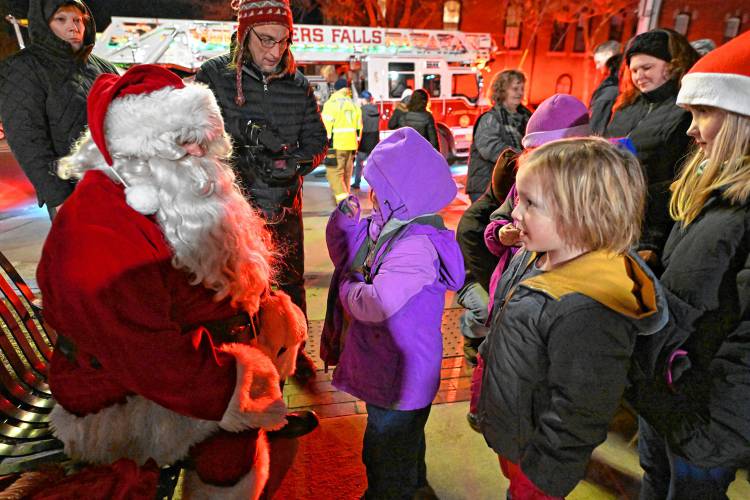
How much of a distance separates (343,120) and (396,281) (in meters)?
6.75

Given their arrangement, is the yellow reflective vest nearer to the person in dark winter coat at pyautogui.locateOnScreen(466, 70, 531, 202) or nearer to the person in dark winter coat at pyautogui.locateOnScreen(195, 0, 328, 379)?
the person in dark winter coat at pyautogui.locateOnScreen(466, 70, 531, 202)

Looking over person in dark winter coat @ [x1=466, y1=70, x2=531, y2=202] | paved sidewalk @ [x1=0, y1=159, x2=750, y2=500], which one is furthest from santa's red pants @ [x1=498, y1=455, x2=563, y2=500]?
person in dark winter coat @ [x1=466, y1=70, x2=531, y2=202]

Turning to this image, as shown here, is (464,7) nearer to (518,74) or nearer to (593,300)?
(518,74)

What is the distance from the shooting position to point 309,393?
2.95 metres

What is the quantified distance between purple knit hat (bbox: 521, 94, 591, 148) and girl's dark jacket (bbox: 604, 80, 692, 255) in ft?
1.65

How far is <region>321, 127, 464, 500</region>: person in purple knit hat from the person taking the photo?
1716 mm

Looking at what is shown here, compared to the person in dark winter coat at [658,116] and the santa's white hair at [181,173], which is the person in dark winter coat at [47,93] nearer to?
the santa's white hair at [181,173]

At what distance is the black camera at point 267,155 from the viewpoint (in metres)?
2.80

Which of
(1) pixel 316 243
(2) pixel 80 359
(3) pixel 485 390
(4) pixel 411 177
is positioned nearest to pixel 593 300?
(3) pixel 485 390

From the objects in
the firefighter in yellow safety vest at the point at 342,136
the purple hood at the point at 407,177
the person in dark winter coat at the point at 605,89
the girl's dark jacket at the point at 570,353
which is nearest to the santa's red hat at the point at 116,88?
the purple hood at the point at 407,177

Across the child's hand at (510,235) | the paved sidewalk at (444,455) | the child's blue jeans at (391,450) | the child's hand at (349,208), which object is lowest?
the paved sidewalk at (444,455)

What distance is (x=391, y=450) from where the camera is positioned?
1898 mm

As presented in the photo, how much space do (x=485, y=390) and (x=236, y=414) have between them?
0.87 meters

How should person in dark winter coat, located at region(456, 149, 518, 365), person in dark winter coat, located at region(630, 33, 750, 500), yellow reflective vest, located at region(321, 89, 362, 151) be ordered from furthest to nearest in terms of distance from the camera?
yellow reflective vest, located at region(321, 89, 362, 151), person in dark winter coat, located at region(456, 149, 518, 365), person in dark winter coat, located at region(630, 33, 750, 500)
